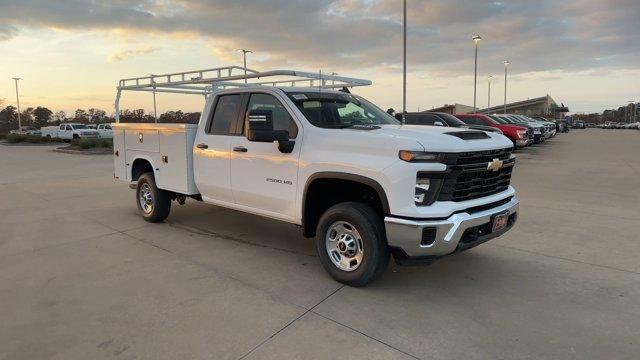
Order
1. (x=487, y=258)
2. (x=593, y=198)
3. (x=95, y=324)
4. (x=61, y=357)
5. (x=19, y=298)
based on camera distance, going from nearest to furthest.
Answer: (x=61, y=357), (x=95, y=324), (x=19, y=298), (x=487, y=258), (x=593, y=198)

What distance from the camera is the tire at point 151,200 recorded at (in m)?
6.97

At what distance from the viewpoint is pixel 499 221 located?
14.7ft

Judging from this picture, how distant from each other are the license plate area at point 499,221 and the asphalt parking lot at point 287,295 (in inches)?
22.6

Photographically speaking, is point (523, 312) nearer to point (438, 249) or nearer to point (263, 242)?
point (438, 249)

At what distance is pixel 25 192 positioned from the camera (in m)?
10.2

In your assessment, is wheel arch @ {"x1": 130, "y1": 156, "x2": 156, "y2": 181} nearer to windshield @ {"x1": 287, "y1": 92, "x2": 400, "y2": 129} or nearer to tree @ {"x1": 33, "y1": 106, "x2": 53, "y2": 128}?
windshield @ {"x1": 287, "y1": 92, "x2": 400, "y2": 129}

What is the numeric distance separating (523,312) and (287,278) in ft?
7.28

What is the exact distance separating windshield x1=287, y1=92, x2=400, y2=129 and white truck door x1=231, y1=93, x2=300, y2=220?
221 millimetres

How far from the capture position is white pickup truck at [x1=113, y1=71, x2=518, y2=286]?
3963mm

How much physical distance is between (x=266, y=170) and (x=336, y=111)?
1037 mm

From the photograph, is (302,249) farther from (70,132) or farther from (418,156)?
(70,132)

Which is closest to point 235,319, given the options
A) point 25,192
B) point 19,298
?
point 19,298

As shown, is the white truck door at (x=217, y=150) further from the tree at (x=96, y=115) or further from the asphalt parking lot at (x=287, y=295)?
the tree at (x=96, y=115)

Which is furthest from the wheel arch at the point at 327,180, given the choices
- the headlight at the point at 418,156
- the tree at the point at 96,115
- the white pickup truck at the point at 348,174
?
the tree at the point at 96,115
